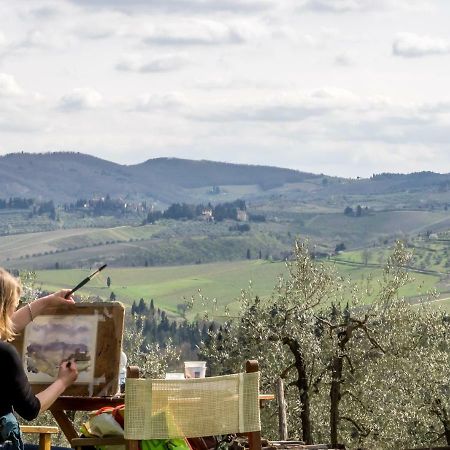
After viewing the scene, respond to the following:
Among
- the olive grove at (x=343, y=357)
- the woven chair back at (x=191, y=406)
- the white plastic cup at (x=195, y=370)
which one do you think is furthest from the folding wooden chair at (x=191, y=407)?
the olive grove at (x=343, y=357)

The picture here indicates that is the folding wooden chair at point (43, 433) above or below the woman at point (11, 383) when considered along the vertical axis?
below

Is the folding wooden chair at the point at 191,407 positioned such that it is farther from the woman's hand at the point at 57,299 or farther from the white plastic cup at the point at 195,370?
the white plastic cup at the point at 195,370

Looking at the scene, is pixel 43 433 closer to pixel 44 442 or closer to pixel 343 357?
pixel 44 442

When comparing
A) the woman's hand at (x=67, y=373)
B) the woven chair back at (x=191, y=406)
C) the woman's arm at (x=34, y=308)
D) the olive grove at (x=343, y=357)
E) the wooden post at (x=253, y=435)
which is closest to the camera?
the woven chair back at (x=191, y=406)

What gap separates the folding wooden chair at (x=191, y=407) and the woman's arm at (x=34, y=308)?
1.51 metres

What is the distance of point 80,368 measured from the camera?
370 inches

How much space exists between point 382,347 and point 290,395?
118 inches

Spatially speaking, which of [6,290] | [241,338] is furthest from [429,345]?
[6,290]

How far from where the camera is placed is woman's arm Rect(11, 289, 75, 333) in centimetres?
915

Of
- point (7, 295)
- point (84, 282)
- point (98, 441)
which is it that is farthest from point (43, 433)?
point (7, 295)

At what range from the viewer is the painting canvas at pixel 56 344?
949 cm

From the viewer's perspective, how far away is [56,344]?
9547 millimetres

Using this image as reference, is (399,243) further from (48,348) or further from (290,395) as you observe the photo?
(48,348)

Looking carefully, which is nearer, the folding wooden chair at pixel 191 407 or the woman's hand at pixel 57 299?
the folding wooden chair at pixel 191 407
